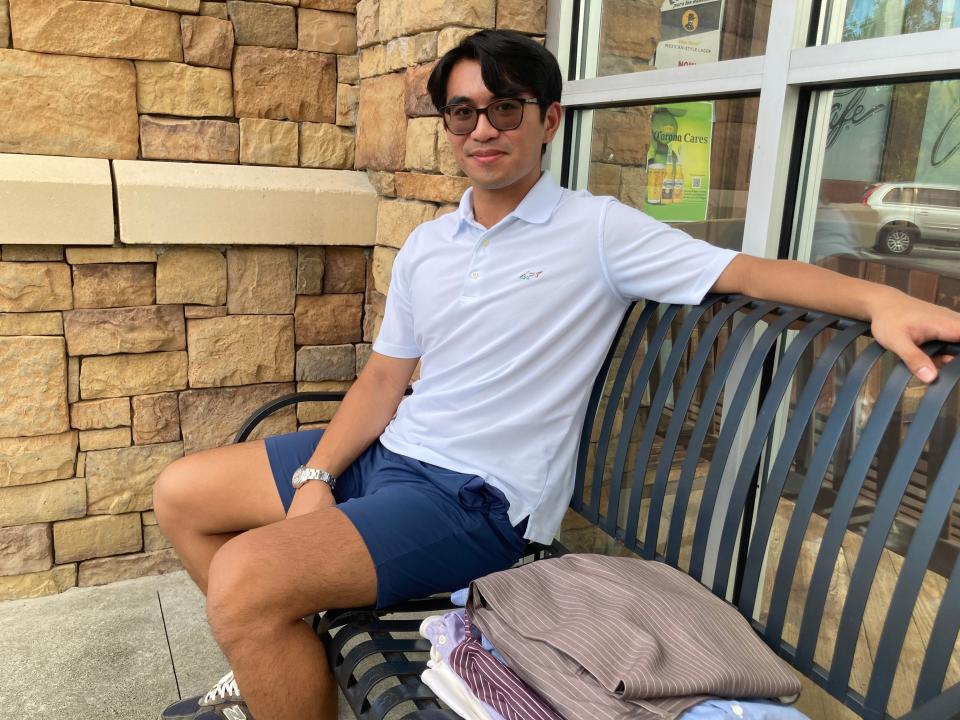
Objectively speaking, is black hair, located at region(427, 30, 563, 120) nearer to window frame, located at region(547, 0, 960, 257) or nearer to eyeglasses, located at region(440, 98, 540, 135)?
eyeglasses, located at region(440, 98, 540, 135)

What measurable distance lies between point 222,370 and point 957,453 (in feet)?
7.85

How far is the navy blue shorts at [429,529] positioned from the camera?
5.55 feet

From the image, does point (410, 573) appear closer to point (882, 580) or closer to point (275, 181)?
point (882, 580)

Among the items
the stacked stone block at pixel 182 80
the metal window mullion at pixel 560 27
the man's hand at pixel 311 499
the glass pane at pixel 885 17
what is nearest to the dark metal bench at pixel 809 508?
the man's hand at pixel 311 499

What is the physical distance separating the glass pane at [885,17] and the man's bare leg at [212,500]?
166cm

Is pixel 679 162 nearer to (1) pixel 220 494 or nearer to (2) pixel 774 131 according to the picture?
(2) pixel 774 131

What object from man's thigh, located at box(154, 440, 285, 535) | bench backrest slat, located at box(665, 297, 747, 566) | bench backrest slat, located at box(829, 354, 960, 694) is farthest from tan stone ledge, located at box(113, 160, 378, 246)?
bench backrest slat, located at box(829, 354, 960, 694)

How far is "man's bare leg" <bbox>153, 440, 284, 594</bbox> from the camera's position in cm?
206

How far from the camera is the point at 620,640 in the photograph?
1243 mm

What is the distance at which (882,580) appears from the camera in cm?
177

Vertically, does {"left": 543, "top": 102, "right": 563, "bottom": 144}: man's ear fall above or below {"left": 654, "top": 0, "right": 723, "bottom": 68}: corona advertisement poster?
below

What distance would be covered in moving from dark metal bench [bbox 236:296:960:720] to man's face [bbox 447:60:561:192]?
47cm

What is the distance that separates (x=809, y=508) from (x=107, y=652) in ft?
7.05

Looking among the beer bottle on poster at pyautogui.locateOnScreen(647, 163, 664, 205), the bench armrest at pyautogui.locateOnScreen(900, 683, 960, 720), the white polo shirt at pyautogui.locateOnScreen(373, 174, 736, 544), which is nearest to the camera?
the bench armrest at pyautogui.locateOnScreen(900, 683, 960, 720)
